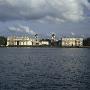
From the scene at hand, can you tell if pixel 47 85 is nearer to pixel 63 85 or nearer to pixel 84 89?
pixel 63 85

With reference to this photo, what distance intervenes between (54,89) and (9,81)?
23.0ft

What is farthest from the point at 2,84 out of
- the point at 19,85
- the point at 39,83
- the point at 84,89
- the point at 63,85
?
the point at 84,89

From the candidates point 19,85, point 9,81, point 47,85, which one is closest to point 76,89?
point 47,85

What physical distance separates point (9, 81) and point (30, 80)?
8.29ft

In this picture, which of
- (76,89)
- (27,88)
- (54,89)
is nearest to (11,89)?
(27,88)

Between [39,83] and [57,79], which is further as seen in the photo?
[57,79]

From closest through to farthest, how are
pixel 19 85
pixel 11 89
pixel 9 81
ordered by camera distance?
pixel 11 89, pixel 19 85, pixel 9 81

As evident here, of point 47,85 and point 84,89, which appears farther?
point 47,85

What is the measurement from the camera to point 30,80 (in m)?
38.9

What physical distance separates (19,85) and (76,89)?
621 cm

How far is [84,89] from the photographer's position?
3284 cm

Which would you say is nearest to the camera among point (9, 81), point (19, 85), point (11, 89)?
point (11, 89)

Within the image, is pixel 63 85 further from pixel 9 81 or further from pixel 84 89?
pixel 9 81

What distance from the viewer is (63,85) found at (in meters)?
35.5
